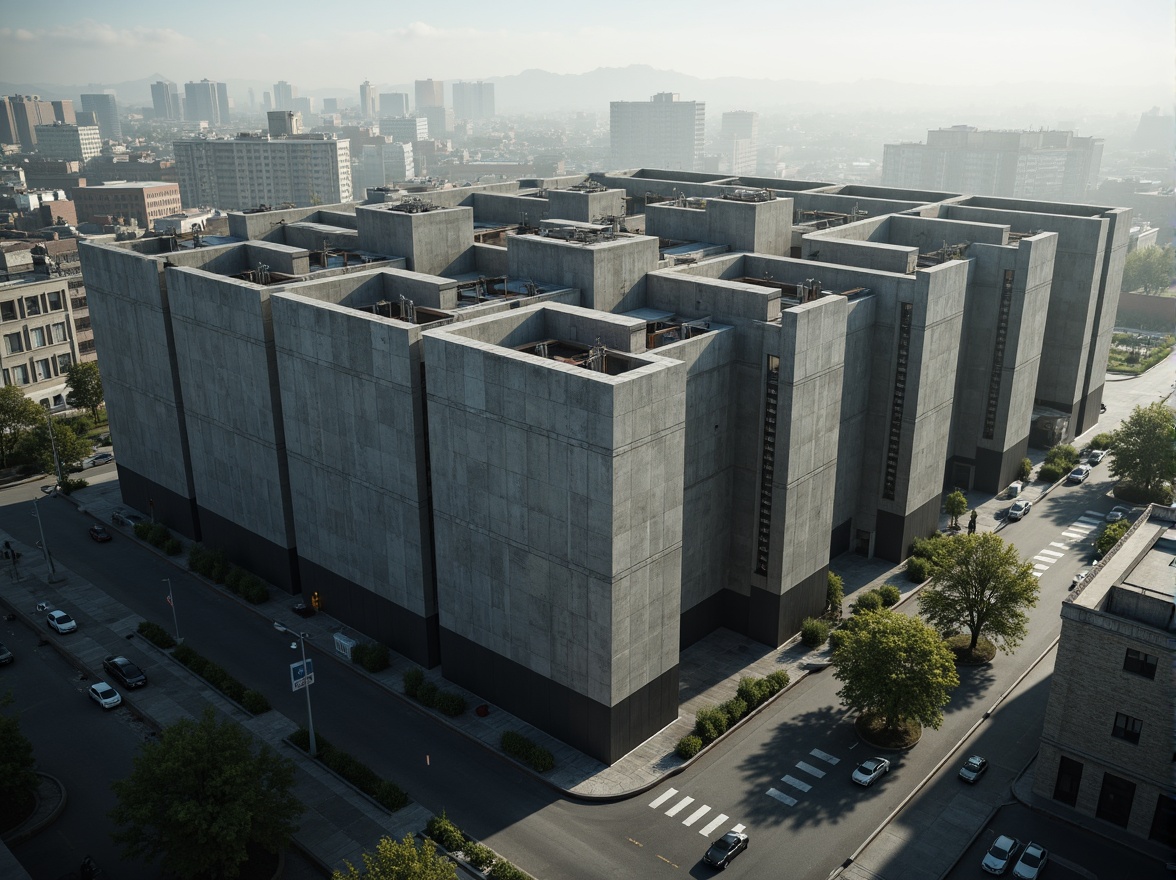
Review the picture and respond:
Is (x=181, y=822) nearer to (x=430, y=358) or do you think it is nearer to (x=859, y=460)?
(x=430, y=358)

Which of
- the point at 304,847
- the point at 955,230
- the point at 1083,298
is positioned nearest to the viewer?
the point at 304,847

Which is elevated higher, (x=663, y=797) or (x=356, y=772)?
(x=356, y=772)

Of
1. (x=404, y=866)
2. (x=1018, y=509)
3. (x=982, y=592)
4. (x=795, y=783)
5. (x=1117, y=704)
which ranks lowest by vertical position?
(x=795, y=783)

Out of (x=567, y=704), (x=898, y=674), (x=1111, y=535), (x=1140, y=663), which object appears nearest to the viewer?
(x=1140, y=663)

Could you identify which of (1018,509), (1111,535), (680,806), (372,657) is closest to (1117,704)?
(680,806)

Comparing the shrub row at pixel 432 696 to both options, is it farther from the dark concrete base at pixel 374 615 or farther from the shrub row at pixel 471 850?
the shrub row at pixel 471 850

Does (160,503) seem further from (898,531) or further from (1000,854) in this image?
(1000,854)

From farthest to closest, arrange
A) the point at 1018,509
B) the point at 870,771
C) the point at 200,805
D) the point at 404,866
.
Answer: the point at 1018,509 < the point at 870,771 < the point at 200,805 < the point at 404,866

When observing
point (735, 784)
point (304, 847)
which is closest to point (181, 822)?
point (304, 847)

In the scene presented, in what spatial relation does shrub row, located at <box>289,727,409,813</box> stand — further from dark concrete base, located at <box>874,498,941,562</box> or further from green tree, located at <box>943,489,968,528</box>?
green tree, located at <box>943,489,968,528</box>
